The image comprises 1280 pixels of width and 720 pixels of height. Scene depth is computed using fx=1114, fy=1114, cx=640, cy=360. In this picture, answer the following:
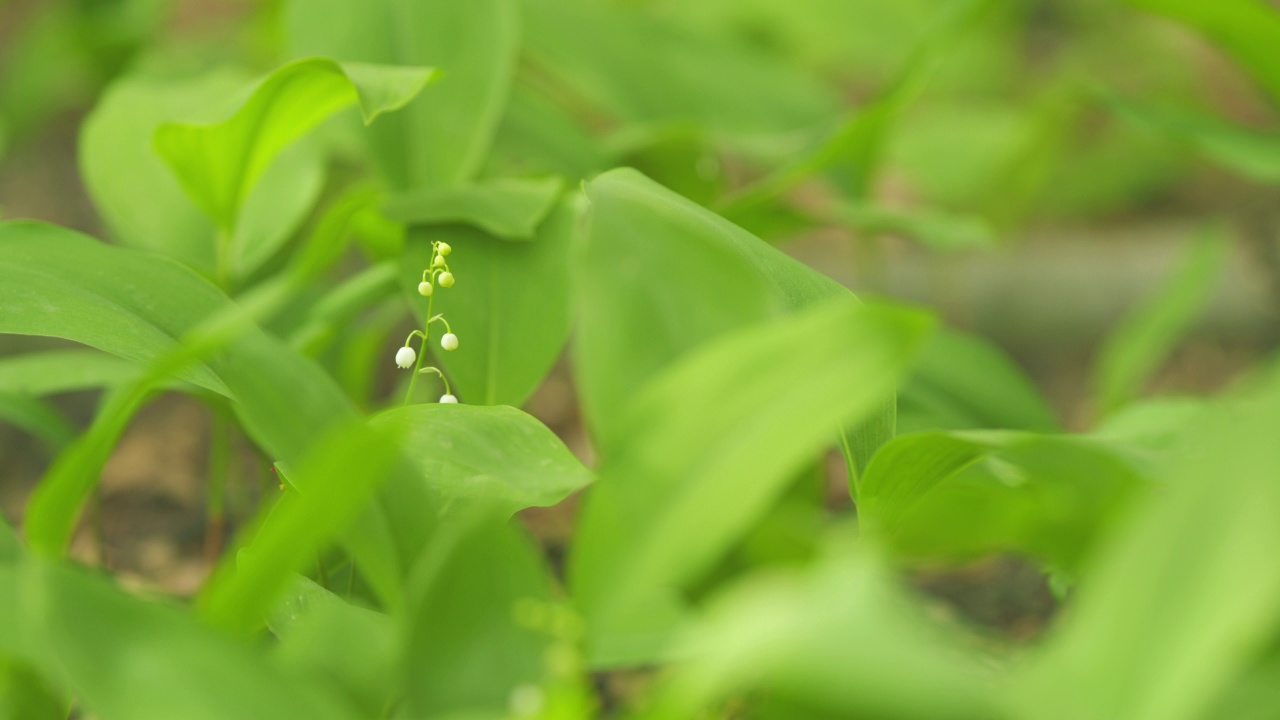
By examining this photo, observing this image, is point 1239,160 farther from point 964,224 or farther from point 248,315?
point 248,315

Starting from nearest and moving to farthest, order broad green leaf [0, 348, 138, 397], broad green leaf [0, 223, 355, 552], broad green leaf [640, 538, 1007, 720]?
broad green leaf [640, 538, 1007, 720] < broad green leaf [0, 223, 355, 552] < broad green leaf [0, 348, 138, 397]

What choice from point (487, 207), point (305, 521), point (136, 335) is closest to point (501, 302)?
point (487, 207)

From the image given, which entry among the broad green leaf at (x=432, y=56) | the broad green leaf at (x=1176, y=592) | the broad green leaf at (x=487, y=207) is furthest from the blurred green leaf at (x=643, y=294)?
the broad green leaf at (x=432, y=56)

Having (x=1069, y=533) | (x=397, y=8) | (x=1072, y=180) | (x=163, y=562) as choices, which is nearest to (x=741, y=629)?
(x=1069, y=533)

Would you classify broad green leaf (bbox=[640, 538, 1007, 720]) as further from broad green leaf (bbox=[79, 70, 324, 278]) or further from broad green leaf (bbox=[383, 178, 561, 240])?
broad green leaf (bbox=[79, 70, 324, 278])

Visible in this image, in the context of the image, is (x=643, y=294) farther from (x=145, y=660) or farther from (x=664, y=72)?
(x=664, y=72)

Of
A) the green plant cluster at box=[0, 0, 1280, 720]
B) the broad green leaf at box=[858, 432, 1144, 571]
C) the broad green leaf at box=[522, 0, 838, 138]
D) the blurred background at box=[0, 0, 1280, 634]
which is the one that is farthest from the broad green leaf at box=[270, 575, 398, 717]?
the broad green leaf at box=[522, 0, 838, 138]
